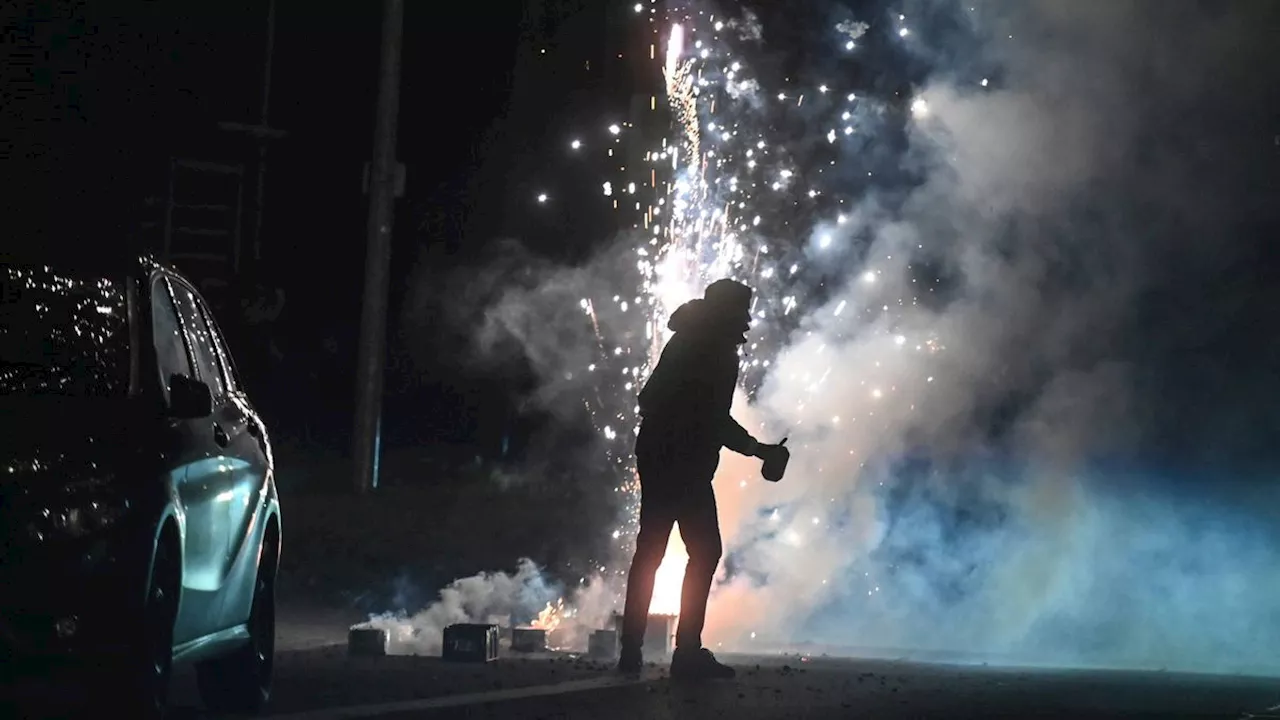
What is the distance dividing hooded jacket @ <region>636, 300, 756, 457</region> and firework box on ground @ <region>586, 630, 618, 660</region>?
1.64m

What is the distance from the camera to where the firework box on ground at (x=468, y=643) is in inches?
407

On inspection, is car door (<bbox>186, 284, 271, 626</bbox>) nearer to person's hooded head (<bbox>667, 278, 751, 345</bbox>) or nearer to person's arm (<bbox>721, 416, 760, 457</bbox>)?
person's hooded head (<bbox>667, 278, 751, 345</bbox>)

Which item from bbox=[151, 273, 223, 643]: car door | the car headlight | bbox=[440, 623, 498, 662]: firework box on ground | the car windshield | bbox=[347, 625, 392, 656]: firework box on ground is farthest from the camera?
bbox=[347, 625, 392, 656]: firework box on ground

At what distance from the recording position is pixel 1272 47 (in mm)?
16891

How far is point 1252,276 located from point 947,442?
3713 mm

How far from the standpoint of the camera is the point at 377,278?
18.8 metres

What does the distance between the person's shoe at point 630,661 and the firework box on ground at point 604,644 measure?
132 cm

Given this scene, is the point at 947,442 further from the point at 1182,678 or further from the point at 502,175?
the point at 1182,678

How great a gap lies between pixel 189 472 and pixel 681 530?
3512mm

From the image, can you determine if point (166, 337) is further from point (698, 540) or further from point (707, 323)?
point (698, 540)

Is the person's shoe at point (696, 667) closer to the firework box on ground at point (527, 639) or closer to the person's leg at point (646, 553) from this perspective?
the person's leg at point (646, 553)

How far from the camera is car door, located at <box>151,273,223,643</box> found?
685 centimetres


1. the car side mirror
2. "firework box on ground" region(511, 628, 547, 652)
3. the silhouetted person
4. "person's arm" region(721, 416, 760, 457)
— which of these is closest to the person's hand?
"person's arm" region(721, 416, 760, 457)

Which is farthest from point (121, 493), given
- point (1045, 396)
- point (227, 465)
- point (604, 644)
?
point (1045, 396)
